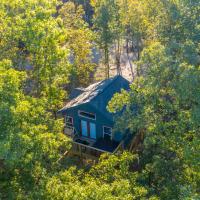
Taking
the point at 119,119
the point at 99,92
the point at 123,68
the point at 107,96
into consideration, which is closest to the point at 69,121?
the point at 99,92

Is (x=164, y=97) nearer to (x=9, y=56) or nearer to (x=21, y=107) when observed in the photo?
(x=21, y=107)

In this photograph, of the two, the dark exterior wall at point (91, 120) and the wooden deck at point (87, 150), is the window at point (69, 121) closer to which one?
the dark exterior wall at point (91, 120)

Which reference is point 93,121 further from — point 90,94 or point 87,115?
point 90,94

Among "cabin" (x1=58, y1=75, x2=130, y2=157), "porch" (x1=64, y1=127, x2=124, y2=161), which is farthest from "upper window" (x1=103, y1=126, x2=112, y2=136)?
"porch" (x1=64, y1=127, x2=124, y2=161)

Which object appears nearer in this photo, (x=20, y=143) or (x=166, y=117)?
(x=20, y=143)

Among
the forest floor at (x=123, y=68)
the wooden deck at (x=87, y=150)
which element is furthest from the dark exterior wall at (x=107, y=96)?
the forest floor at (x=123, y=68)

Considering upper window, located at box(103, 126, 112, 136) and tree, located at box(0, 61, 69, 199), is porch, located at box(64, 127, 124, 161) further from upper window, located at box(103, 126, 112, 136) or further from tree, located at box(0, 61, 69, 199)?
tree, located at box(0, 61, 69, 199)

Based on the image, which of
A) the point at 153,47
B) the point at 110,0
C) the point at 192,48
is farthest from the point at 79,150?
the point at 110,0
